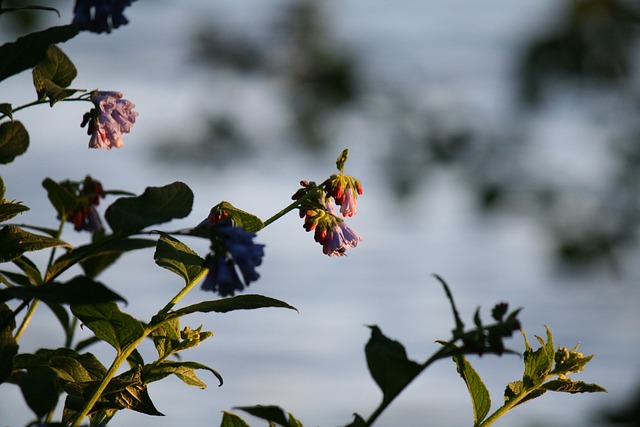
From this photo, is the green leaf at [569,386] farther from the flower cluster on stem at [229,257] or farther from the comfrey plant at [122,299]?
the flower cluster on stem at [229,257]

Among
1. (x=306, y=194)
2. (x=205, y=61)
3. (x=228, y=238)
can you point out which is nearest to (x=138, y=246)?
(x=228, y=238)

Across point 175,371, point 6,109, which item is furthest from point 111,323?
point 6,109

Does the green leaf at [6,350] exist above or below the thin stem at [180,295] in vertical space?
below

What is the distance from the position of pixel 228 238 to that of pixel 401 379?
157 mm

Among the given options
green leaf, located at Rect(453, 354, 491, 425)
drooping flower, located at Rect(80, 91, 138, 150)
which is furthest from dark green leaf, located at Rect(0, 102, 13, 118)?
green leaf, located at Rect(453, 354, 491, 425)

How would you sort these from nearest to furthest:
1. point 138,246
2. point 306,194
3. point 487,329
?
point 487,329 → point 138,246 → point 306,194

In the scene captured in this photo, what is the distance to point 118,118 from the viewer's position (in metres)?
0.81

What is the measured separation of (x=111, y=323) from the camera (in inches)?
26.7

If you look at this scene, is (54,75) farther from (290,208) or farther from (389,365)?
(389,365)

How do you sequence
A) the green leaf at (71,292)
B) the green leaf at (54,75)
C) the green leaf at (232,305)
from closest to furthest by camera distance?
the green leaf at (71,292) → the green leaf at (232,305) → the green leaf at (54,75)

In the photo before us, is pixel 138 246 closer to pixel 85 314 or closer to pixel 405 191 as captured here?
pixel 85 314

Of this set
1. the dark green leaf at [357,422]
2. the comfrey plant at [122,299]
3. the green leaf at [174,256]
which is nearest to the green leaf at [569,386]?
the comfrey plant at [122,299]

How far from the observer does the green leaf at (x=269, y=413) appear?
513 millimetres

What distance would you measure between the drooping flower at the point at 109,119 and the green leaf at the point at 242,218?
14 cm
